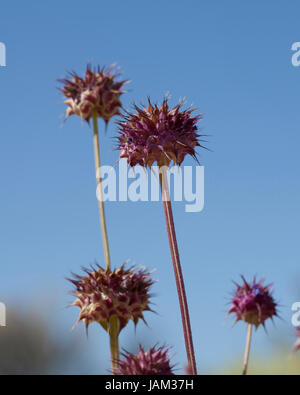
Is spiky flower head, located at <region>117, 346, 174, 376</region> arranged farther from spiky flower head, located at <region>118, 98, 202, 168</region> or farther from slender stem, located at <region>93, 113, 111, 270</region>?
spiky flower head, located at <region>118, 98, 202, 168</region>

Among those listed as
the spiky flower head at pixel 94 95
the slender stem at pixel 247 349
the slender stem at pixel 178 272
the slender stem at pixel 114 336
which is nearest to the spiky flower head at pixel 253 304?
the slender stem at pixel 247 349

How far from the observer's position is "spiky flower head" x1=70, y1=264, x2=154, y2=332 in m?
5.55

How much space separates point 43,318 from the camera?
41594 mm

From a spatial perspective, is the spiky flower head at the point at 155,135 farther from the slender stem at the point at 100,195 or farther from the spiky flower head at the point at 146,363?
the spiky flower head at the point at 146,363

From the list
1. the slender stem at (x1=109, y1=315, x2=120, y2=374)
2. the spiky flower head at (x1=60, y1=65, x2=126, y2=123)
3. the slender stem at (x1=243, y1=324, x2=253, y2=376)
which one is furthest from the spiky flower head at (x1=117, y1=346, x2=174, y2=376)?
the spiky flower head at (x1=60, y1=65, x2=126, y2=123)

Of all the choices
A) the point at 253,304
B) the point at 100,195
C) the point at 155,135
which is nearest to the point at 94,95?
the point at 100,195

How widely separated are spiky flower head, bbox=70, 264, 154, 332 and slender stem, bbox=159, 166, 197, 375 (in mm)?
446

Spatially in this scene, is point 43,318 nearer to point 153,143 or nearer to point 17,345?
point 17,345

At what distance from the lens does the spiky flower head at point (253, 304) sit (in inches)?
231

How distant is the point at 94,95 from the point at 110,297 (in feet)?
5.87

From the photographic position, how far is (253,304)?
586cm
